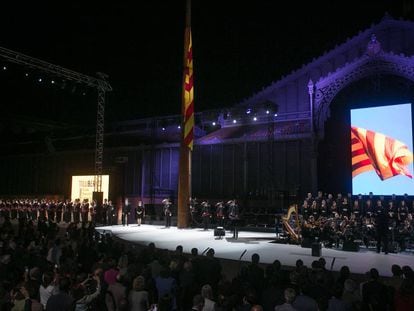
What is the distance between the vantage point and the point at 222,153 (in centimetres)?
2753

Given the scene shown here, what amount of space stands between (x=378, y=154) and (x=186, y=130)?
9648 millimetres

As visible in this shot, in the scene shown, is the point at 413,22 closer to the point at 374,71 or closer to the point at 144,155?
the point at 374,71

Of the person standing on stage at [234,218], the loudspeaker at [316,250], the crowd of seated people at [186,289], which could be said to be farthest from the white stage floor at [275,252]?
the crowd of seated people at [186,289]

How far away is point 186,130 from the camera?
71.8ft

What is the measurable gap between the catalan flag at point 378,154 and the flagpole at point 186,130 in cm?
858

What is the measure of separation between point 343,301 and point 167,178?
24.3 m

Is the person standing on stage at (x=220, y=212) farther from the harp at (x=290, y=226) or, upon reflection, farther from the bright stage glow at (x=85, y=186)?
the bright stage glow at (x=85, y=186)

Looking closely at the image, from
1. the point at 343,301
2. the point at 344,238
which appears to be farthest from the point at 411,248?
the point at 343,301

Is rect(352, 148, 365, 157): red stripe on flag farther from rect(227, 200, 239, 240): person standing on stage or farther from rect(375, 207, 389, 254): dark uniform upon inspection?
rect(375, 207, 389, 254): dark uniform

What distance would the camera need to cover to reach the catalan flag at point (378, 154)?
20141 mm

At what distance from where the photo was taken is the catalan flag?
20141 millimetres

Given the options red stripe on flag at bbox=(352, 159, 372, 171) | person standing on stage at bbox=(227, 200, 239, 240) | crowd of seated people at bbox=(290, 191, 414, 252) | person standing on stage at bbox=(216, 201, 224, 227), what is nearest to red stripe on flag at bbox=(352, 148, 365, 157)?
red stripe on flag at bbox=(352, 159, 372, 171)

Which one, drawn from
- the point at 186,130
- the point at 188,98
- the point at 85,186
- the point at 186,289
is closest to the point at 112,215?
the point at 186,130

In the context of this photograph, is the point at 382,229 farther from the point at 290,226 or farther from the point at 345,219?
the point at 290,226
